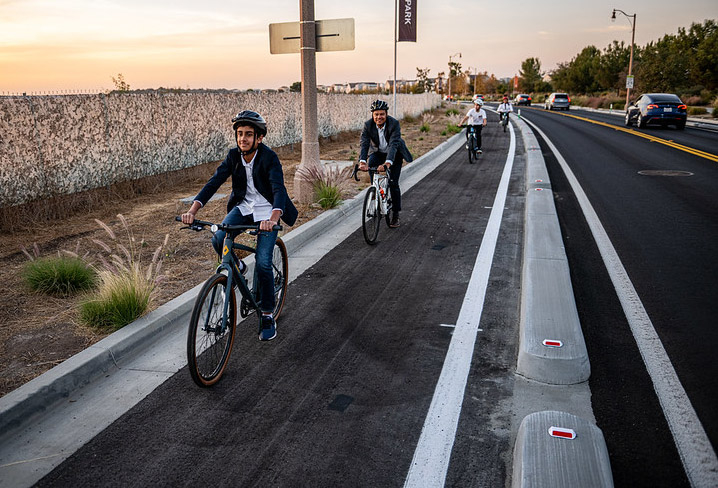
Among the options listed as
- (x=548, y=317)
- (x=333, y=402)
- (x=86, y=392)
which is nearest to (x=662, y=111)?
(x=548, y=317)

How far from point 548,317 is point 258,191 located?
8.76 feet

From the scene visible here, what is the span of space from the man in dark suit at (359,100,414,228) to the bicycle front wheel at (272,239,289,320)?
105 inches

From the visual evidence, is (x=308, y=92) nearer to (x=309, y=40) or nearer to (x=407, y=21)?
(x=309, y=40)

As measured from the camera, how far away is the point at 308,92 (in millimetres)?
10086

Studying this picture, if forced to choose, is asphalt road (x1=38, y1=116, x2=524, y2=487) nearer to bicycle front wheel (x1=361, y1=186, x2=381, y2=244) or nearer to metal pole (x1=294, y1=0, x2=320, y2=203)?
bicycle front wheel (x1=361, y1=186, x2=381, y2=244)

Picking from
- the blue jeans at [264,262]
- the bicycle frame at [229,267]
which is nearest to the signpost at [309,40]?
the blue jeans at [264,262]

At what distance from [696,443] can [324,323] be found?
3015mm

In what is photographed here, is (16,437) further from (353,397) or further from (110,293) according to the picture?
(353,397)

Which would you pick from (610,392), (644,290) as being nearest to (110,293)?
(610,392)

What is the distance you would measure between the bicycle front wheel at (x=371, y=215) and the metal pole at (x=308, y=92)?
2.45 meters

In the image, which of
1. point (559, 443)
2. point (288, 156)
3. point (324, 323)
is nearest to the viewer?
point (559, 443)

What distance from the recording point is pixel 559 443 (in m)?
3.08

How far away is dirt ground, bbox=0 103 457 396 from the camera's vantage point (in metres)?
4.57

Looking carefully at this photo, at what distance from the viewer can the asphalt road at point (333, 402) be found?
10.3ft
